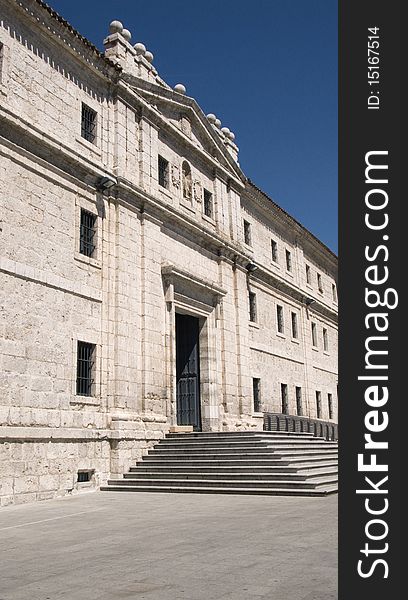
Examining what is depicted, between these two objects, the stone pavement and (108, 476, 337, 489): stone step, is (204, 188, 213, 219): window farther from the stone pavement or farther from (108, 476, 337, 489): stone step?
the stone pavement

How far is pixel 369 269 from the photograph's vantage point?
489 centimetres

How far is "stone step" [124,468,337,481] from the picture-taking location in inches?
601

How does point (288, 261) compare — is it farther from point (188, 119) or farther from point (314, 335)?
point (188, 119)

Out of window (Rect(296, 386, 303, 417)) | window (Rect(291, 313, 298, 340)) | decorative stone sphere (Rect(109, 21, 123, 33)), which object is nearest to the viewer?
decorative stone sphere (Rect(109, 21, 123, 33))

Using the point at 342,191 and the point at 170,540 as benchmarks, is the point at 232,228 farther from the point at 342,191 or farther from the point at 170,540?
the point at 342,191

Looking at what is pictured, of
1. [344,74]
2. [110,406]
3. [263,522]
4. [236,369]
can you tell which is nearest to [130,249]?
[110,406]

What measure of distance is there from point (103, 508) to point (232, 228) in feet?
49.8

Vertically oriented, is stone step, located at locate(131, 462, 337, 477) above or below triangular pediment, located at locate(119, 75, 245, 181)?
below

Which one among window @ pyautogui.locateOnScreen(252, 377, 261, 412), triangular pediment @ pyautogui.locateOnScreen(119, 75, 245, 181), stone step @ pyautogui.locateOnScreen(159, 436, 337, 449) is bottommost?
stone step @ pyautogui.locateOnScreen(159, 436, 337, 449)

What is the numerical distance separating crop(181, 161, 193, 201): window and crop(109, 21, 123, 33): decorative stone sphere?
16.1 ft

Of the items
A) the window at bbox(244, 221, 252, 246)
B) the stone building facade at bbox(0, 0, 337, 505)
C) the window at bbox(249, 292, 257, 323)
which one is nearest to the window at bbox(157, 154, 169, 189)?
the stone building facade at bbox(0, 0, 337, 505)

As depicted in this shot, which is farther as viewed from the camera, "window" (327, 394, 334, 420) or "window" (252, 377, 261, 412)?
"window" (327, 394, 334, 420)

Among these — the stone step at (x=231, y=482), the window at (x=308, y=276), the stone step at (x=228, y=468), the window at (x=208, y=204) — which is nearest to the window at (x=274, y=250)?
the window at (x=308, y=276)

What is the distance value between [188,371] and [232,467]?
6656 millimetres
